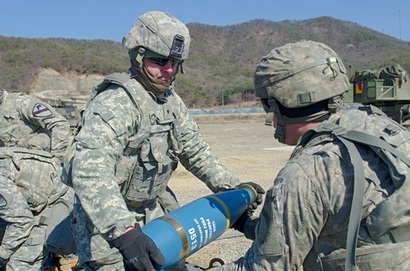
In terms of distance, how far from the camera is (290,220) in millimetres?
1920

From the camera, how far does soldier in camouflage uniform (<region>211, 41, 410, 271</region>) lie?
6.23 ft

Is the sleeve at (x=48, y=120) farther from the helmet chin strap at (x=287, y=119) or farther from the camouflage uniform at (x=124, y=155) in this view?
the helmet chin strap at (x=287, y=119)

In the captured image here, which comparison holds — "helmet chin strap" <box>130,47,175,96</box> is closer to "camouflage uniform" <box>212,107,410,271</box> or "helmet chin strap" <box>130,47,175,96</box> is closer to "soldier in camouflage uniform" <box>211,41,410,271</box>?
"soldier in camouflage uniform" <box>211,41,410,271</box>

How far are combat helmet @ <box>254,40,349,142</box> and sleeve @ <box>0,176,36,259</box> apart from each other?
7.97 feet

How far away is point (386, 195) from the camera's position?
1.91 metres

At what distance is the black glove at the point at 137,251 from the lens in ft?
8.06

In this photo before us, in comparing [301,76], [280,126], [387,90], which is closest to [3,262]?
[280,126]

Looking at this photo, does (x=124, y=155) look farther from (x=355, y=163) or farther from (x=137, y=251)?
(x=355, y=163)

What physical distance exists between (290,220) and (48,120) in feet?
14.6

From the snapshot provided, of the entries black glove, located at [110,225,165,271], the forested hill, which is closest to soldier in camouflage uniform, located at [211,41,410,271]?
black glove, located at [110,225,165,271]

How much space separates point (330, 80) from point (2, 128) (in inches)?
177

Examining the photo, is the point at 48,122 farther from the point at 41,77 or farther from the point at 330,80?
the point at 41,77

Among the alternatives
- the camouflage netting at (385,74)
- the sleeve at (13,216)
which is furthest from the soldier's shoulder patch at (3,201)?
the camouflage netting at (385,74)

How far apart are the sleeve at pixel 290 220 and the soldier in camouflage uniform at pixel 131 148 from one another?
73 cm
